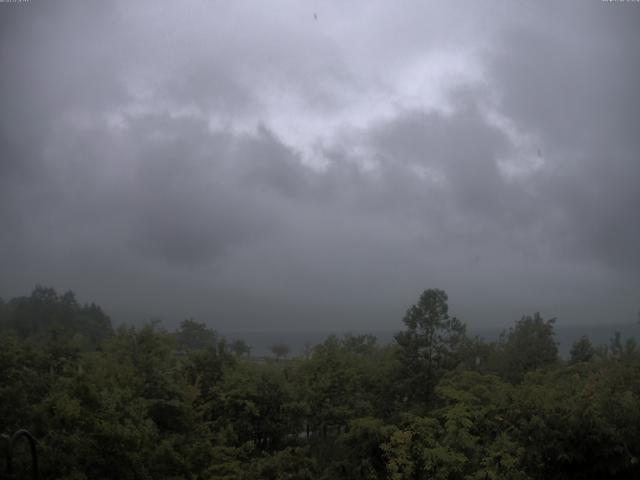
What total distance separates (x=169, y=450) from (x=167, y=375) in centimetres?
641

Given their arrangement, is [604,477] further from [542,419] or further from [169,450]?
[169,450]

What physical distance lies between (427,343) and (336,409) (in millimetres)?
6255

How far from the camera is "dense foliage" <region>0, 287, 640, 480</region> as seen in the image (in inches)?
540

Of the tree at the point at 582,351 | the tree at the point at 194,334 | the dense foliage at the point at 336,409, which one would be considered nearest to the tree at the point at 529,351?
the dense foliage at the point at 336,409

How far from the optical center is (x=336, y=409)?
2656 cm

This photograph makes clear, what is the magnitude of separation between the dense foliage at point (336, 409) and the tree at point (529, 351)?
0.07 metres

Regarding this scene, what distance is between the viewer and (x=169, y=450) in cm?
1678

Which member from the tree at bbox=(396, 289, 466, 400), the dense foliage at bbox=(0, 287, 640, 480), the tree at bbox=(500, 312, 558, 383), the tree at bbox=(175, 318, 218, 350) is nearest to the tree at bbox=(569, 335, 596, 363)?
the dense foliage at bbox=(0, 287, 640, 480)

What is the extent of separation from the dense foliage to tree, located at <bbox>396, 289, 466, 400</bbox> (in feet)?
0.23

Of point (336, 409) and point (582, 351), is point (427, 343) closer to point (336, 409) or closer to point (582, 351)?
point (336, 409)

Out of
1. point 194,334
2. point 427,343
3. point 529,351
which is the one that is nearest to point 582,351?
point 529,351

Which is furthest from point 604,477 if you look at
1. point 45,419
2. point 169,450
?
point 45,419

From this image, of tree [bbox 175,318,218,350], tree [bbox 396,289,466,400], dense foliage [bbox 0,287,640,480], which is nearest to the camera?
dense foliage [bbox 0,287,640,480]

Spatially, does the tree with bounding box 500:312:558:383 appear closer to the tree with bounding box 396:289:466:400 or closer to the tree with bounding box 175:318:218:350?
the tree with bounding box 396:289:466:400
